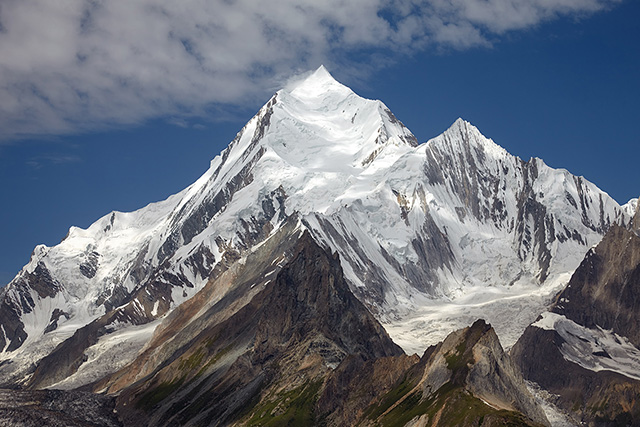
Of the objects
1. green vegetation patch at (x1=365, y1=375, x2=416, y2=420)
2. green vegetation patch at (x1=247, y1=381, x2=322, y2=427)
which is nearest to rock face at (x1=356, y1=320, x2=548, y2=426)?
green vegetation patch at (x1=365, y1=375, x2=416, y2=420)

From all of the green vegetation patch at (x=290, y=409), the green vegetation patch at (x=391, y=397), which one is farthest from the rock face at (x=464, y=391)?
the green vegetation patch at (x=290, y=409)

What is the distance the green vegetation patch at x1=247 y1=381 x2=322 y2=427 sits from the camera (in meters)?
165

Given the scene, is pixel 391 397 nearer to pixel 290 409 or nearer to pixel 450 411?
pixel 290 409

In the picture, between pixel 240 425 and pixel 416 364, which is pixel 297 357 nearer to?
pixel 240 425

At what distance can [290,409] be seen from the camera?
171 m

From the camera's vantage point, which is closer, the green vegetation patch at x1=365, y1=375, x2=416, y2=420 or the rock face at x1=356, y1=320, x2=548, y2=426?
the rock face at x1=356, y1=320, x2=548, y2=426

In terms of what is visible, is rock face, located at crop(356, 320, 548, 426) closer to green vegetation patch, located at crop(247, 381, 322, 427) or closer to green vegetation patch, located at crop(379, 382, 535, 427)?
green vegetation patch, located at crop(379, 382, 535, 427)

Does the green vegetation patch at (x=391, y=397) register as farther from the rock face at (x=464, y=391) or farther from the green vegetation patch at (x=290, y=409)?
the green vegetation patch at (x=290, y=409)

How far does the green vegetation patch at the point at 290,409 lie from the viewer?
16538 centimetres

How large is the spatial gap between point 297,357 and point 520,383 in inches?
2590

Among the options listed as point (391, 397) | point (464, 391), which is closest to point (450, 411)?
point (464, 391)

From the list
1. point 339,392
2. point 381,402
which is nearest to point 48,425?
point 339,392

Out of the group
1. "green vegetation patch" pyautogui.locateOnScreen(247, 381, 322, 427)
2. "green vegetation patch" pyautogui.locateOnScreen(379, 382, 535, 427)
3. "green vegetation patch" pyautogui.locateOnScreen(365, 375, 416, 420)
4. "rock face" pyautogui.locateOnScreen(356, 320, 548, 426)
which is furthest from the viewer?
"green vegetation patch" pyautogui.locateOnScreen(247, 381, 322, 427)

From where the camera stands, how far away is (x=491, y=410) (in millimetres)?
118688
